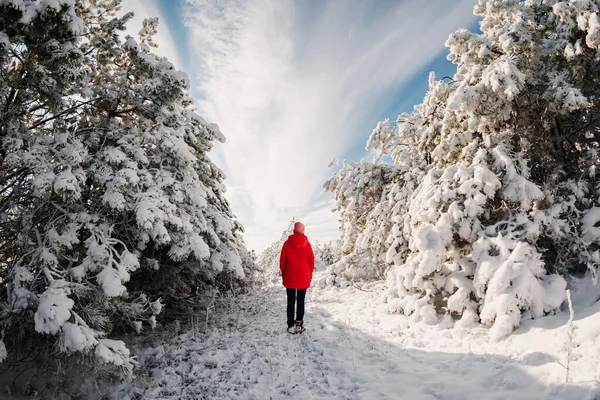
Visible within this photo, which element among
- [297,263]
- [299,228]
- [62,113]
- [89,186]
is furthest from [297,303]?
[62,113]

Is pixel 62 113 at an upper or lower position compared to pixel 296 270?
upper

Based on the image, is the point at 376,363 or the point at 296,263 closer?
the point at 376,363

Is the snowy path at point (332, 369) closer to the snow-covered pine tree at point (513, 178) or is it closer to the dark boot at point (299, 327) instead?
the dark boot at point (299, 327)

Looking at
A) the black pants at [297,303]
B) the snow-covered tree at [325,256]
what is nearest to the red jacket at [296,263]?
the black pants at [297,303]

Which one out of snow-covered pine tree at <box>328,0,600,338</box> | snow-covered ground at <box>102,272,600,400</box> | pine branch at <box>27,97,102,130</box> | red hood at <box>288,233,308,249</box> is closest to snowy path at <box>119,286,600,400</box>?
snow-covered ground at <box>102,272,600,400</box>

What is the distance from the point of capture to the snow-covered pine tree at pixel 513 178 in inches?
211

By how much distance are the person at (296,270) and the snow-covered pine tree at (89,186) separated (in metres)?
1.16

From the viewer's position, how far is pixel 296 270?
6578mm

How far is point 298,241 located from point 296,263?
0.46 m

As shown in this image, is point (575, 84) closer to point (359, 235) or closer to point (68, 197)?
point (359, 235)

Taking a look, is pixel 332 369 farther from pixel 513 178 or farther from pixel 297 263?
pixel 513 178

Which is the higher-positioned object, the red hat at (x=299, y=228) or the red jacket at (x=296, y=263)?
the red hat at (x=299, y=228)

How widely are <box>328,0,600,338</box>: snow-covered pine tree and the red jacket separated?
2.19 m

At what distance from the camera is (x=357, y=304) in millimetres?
9008
